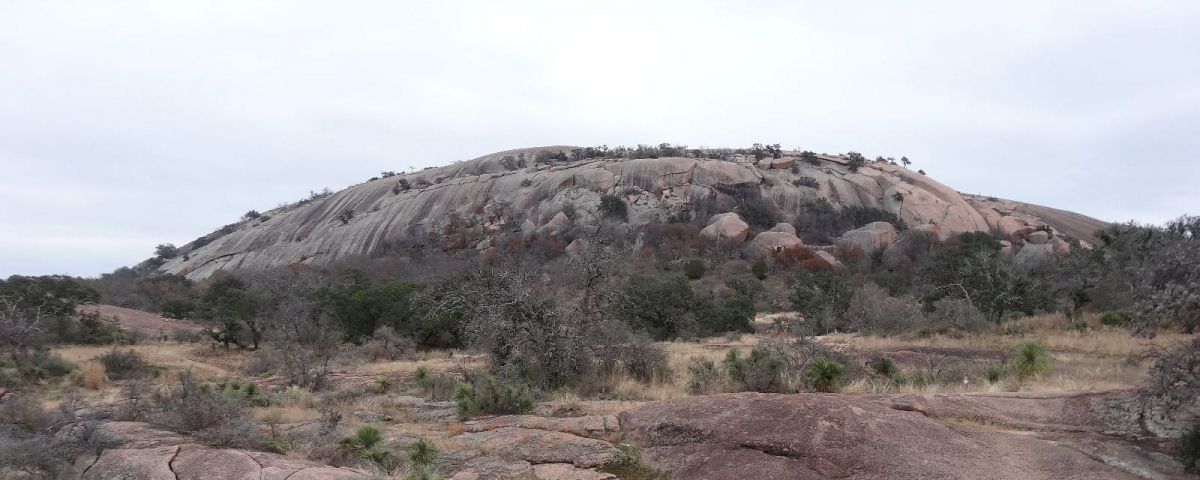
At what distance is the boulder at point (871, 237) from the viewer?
154ft

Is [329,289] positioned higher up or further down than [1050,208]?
further down

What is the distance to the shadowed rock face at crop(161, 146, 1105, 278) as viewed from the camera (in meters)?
55.9

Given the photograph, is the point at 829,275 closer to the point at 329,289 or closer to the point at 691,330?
the point at 691,330

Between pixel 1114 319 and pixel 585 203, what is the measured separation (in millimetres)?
42418

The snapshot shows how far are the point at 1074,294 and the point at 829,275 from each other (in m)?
16.4

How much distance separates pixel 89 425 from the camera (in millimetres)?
6297

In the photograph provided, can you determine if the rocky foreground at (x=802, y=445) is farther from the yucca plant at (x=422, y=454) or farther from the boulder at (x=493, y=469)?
the yucca plant at (x=422, y=454)

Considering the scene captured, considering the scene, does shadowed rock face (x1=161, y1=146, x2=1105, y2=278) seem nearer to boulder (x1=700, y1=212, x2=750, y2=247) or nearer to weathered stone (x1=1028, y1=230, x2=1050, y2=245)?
weathered stone (x1=1028, y1=230, x2=1050, y2=245)

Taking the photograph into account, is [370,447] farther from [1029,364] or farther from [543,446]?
[1029,364]

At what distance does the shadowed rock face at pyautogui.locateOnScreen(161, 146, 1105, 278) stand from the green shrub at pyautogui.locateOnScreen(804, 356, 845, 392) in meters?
43.6

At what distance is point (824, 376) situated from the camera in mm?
9008

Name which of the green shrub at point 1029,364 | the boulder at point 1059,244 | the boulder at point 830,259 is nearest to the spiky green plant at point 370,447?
the green shrub at point 1029,364

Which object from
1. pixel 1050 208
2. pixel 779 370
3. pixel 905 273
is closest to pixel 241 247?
pixel 905 273

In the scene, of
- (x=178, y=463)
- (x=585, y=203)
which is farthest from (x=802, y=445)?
(x=585, y=203)
